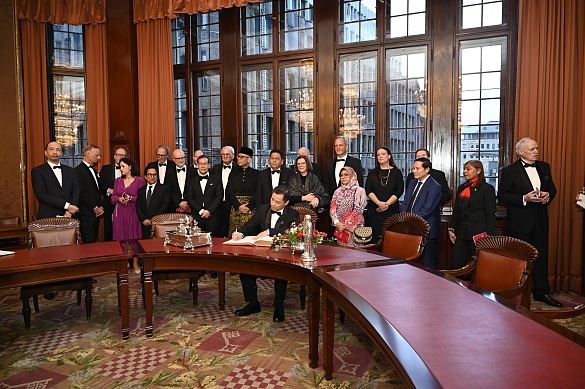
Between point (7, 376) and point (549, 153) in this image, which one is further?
point (549, 153)

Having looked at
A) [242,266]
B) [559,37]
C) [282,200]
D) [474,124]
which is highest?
[559,37]

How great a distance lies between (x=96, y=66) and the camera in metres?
7.89

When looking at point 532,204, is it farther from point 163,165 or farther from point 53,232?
point 53,232

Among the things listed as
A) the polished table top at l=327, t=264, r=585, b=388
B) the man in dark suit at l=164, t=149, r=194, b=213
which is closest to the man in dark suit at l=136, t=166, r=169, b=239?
the man in dark suit at l=164, t=149, r=194, b=213

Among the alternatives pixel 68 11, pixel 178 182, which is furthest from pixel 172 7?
pixel 178 182

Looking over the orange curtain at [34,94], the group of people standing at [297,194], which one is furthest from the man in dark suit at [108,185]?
the orange curtain at [34,94]

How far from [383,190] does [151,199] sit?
2.94 m

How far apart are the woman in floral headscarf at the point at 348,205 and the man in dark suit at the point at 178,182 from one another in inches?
86.2

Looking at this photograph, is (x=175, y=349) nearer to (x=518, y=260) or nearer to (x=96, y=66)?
(x=518, y=260)

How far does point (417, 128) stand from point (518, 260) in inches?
164

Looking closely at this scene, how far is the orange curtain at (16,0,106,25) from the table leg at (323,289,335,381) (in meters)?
7.01

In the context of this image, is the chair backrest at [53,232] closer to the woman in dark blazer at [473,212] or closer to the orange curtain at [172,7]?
the woman in dark blazer at [473,212]

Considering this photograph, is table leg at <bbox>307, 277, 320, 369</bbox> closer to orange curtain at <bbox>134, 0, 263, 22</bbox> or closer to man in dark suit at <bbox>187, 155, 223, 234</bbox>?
man in dark suit at <bbox>187, 155, 223, 234</bbox>

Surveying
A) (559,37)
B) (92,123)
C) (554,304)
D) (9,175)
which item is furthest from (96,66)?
(554,304)
